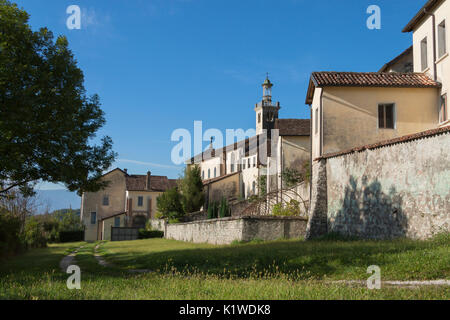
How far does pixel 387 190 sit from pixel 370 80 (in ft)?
25.1

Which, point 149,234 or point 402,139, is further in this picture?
point 149,234

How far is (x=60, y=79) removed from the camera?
15312 mm

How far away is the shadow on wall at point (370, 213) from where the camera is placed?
1527 cm

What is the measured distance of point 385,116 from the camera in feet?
70.0

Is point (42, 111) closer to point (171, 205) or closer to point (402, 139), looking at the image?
point (402, 139)

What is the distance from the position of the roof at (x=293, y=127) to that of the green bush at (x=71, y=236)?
97.8 ft

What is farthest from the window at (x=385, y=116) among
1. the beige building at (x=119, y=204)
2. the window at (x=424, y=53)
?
the beige building at (x=119, y=204)

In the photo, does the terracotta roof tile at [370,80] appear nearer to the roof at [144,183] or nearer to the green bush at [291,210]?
the green bush at [291,210]

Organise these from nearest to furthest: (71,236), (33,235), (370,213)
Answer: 1. (370,213)
2. (33,235)
3. (71,236)

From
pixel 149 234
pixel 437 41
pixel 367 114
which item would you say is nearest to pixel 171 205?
pixel 149 234
